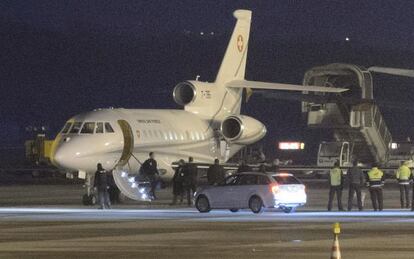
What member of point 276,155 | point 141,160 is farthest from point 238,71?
point 276,155

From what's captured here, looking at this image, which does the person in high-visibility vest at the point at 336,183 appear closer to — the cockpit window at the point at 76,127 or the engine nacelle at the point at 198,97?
the cockpit window at the point at 76,127

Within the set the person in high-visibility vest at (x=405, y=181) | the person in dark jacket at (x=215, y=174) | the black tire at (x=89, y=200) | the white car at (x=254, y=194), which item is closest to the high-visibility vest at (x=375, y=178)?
the person in high-visibility vest at (x=405, y=181)

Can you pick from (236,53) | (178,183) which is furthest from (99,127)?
(236,53)

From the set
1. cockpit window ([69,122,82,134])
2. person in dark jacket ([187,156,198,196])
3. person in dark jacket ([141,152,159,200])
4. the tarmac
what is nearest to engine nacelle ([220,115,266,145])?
person in dark jacket ([141,152,159,200])

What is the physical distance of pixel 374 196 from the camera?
3903cm

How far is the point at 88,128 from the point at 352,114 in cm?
1757

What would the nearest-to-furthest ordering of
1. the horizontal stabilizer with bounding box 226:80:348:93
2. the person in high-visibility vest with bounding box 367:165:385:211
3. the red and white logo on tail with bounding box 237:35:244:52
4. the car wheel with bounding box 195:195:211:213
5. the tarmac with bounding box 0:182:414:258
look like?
the tarmac with bounding box 0:182:414:258 < the car wheel with bounding box 195:195:211:213 < the person in high-visibility vest with bounding box 367:165:385:211 < the horizontal stabilizer with bounding box 226:80:348:93 < the red and white logo on tail with bounding box 237:35:244:52

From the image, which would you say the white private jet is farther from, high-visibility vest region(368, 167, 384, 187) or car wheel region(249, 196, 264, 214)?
high-visibility vest region(368, 167, 384, 187)

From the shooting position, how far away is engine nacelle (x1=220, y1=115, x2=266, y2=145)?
164 ft

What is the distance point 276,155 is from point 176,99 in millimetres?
31866

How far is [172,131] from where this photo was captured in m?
48.6

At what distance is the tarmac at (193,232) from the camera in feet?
77.2

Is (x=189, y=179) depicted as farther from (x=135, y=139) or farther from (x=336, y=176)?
(x=336, y=176)

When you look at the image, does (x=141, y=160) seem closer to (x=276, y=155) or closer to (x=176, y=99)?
(x=176, y=99)
